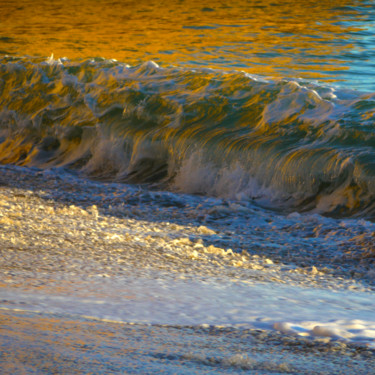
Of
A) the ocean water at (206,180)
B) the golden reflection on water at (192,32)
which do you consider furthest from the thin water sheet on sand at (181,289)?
the golden reflection on water at (192,32)

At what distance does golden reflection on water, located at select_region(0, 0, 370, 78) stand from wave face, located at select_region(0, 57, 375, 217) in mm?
2285

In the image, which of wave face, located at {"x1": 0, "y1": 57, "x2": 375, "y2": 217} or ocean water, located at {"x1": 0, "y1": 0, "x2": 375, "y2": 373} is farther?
wave face, located at {"x1": 0, "y1": 57, "x2": 375, "y2": 217}

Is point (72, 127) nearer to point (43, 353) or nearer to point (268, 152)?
point (268, 152)

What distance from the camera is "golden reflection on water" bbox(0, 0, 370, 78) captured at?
10.0 m

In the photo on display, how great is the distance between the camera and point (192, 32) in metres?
13.0

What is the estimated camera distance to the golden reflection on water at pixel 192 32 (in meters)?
10.0

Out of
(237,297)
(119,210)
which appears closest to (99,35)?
(119,210)

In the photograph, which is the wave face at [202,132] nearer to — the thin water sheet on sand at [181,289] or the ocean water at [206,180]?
the ocean water at [206,180]

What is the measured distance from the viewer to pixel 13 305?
2234 mm

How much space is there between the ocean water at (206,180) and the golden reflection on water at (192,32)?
0.33 ft

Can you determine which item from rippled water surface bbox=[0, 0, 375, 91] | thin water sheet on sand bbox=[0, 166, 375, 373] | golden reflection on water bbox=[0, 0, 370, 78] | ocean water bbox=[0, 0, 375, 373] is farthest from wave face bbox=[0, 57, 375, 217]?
golden reflection on water bbox=[0, 0, 370, 78]

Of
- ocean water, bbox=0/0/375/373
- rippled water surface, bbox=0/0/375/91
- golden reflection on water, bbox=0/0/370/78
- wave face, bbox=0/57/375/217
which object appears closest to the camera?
ocean water, bbox=0/0/375/373

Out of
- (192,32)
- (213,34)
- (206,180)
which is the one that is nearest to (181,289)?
(206,180)

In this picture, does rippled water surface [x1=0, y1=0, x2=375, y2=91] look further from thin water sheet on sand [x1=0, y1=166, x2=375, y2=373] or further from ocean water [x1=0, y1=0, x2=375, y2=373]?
thin water sheet on sand [x1=0, y1=166, x2=375, y2=373]
